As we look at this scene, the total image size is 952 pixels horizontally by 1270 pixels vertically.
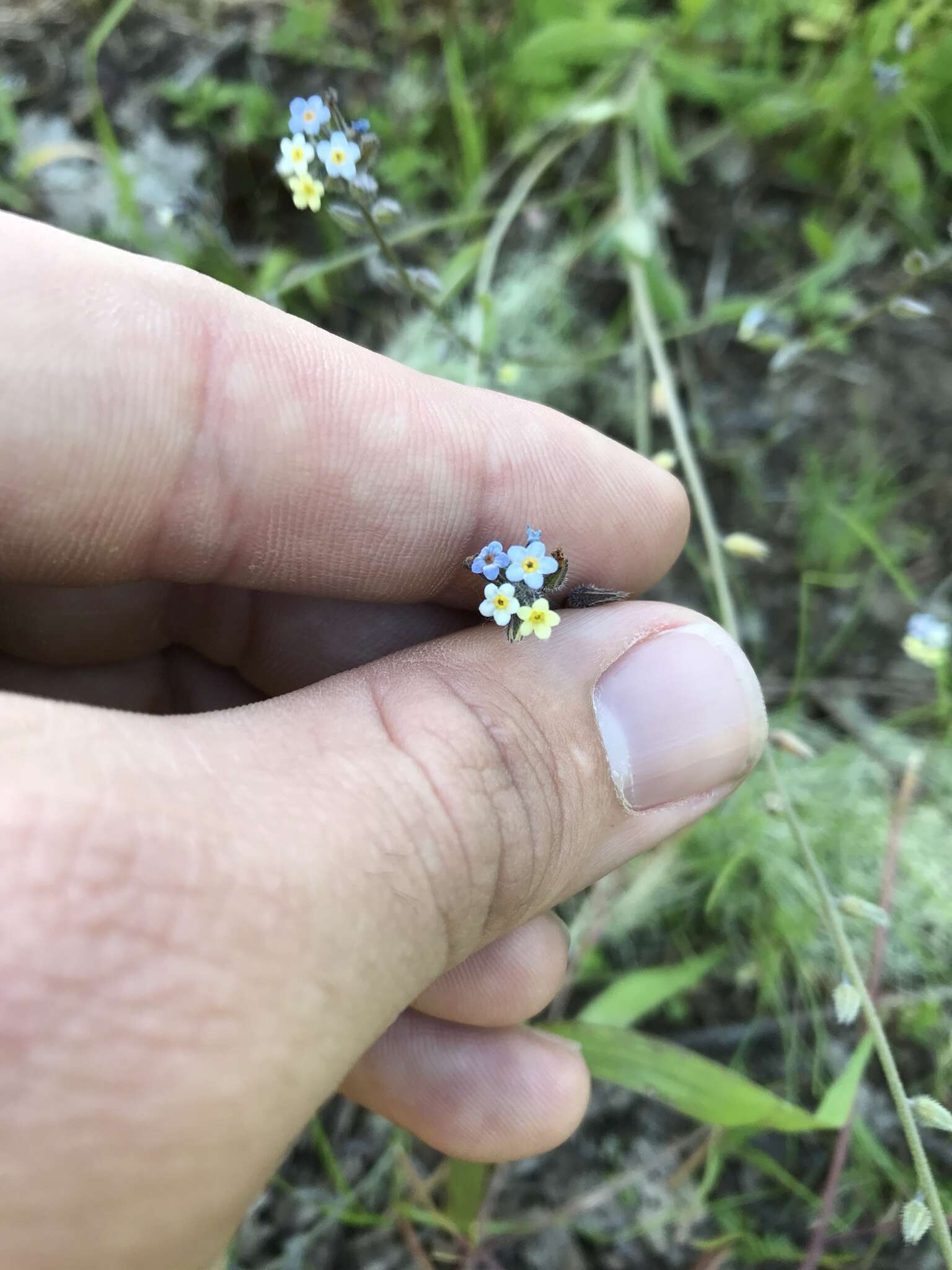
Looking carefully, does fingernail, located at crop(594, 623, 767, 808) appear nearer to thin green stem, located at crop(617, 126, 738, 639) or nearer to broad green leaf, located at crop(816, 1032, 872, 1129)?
thin green stem, located at crop(617, 126, 738, 639)

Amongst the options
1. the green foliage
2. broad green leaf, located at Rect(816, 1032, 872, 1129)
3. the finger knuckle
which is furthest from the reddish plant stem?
the green foliage

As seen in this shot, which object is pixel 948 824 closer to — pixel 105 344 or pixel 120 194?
pixel 105 344

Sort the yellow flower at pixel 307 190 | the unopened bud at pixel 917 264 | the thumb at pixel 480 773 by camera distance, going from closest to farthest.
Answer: the thumb at pixel 480 773 → the yellow flower at pixel 307 190 → the unopened bud at pixel 917 264

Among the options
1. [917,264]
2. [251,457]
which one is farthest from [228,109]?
[917,264]

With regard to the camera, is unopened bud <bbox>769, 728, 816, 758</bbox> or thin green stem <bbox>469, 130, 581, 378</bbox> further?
thin green stem <bbox>469, 130, 581, 378</bbox>

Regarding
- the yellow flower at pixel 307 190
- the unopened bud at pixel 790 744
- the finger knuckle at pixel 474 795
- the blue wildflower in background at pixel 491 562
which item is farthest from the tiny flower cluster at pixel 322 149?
the unopened bud at pixel 790 744

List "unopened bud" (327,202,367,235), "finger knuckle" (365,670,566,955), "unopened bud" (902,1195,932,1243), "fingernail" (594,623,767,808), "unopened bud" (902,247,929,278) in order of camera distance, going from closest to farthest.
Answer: "finger knuckle" (365,670,566,955) → "unopened bud" (902,1195,932,1243) → "fingernail" (594,623,767,808) → "unopened bud" (327,202,367,235) → "unopened bud" (902,247,929,278)

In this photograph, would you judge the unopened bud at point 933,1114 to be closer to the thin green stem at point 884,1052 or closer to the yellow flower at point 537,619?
the thin green stem at point 884,1052
